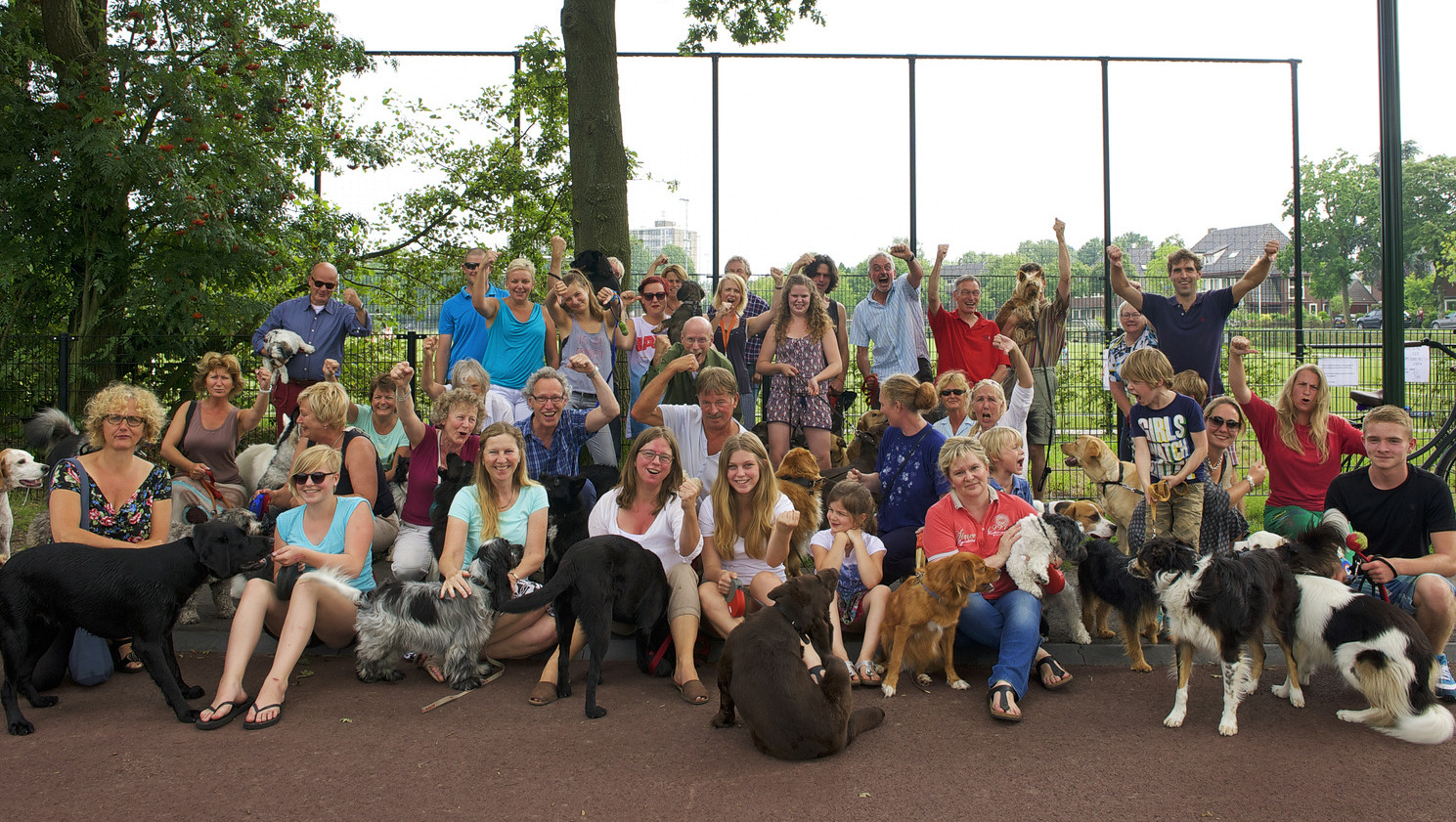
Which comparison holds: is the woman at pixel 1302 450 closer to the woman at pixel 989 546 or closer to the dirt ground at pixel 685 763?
the dirt ground at pixel 685 763

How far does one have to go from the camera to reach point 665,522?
4793mm

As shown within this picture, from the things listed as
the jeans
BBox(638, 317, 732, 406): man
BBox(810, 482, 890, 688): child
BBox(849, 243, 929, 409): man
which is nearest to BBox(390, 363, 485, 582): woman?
BBox(638, 317, 732, 406): man

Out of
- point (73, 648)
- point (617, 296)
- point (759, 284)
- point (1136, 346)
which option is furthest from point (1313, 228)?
point (73, 648)

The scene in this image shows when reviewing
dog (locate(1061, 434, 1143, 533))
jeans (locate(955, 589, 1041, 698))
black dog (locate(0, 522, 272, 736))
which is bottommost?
jeans (locate(955, 589, 1041, 698))

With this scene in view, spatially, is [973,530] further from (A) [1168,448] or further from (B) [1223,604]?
(A) [1168,448]

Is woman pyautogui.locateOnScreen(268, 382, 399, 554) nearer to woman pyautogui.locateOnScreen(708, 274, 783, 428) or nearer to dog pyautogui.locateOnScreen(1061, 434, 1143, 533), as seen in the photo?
woman pyautogui.locateOnScreen(708, 274, 783, 428)

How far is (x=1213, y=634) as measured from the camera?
3.91 metres

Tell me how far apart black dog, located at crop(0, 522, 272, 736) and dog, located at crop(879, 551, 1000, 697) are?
9.98 ft

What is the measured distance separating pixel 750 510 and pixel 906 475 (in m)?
1.07

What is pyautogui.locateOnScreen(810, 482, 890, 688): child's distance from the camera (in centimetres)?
453

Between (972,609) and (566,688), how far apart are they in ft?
6.74

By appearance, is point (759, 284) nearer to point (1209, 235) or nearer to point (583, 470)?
point (583, 470)

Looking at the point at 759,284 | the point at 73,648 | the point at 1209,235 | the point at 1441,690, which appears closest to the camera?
the point at 1441,690

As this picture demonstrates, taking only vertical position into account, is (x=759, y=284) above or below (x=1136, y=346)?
above
